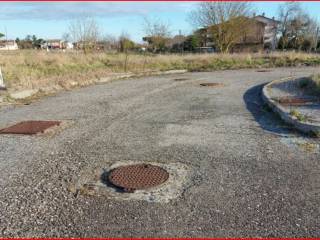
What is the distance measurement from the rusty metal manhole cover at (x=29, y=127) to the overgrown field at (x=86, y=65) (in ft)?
14.6

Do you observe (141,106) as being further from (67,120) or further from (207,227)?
(207,227)

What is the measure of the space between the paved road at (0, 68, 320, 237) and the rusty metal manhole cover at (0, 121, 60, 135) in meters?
0.37

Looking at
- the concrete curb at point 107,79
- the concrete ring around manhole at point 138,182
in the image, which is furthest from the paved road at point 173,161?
the concrete curb at point 107,79

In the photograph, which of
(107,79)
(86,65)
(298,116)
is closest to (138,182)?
(298,116)

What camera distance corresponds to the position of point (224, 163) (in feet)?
14.2

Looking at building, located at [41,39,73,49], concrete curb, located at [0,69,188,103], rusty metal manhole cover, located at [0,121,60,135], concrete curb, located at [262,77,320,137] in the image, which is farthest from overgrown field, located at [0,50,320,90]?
building, located at [41,39,73,49]

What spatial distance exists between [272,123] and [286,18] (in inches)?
2222

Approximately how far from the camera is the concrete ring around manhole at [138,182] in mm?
3486

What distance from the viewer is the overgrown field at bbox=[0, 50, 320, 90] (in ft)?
41.8

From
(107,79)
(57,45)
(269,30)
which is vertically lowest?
→ (107,79)

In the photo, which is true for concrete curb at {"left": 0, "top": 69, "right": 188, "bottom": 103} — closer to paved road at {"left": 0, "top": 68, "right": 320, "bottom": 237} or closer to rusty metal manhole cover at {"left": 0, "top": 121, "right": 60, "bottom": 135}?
paved road at {"left": 0, "top": 68, "right": 320, "bottom": 237}

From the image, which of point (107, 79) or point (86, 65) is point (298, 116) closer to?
point (107, 79)

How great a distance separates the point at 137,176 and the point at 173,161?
27.0 inches

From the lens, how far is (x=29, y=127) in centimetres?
634
